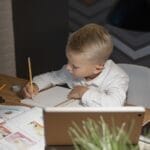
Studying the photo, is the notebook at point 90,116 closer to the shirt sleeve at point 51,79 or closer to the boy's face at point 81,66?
the boy's face at point 81,66

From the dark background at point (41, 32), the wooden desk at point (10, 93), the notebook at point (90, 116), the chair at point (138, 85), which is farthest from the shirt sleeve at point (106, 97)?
the dark background at point (41, 32)

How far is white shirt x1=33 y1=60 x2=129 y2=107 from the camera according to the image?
160 cm

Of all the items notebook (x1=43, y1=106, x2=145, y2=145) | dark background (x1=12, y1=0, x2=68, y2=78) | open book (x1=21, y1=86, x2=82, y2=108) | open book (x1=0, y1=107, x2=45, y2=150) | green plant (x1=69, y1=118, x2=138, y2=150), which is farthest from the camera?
dark background (x1=12, y1=0, x2=68, y2=78)

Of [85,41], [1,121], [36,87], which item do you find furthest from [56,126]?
[36,87]

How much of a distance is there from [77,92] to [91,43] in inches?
8.8

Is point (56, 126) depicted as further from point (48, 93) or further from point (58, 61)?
point (58, 61)

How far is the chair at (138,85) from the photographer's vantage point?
1.88m

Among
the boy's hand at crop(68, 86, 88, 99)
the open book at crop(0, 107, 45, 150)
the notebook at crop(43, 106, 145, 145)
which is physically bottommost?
the open book at crop(0, 107, 45, 150)

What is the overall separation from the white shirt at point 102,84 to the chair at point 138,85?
0.39 feet

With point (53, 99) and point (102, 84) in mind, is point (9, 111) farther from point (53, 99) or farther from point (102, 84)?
point (102, 84)

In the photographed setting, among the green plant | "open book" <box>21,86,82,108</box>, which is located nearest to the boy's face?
"open book" <box>21,86,82,108</box>

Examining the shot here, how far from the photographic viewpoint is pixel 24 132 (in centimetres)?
138

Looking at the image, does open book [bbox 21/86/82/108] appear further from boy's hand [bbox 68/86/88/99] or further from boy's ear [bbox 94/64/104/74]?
boy's ear [bbox 94/64/104/74]

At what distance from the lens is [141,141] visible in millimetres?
1277
